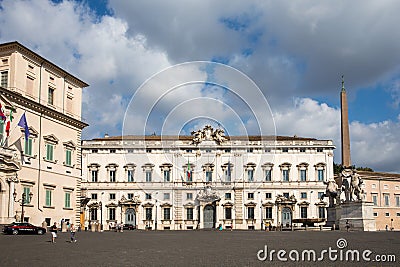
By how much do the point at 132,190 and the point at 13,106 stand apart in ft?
99.6

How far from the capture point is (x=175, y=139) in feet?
204

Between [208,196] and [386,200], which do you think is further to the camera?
[386,200]

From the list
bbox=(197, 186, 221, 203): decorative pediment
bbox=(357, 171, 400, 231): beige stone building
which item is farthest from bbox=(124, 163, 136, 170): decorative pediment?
bbox=(357, 171, 400, 231): beige stone building

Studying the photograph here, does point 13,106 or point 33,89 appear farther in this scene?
point 33,89

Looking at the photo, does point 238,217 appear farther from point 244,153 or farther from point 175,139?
point 175,139

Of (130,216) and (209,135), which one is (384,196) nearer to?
(209,135)

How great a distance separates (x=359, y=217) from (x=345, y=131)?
6792 mm

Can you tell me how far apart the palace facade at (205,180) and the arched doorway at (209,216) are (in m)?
0.12

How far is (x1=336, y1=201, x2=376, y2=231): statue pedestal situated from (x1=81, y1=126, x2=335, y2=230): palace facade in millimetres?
24161

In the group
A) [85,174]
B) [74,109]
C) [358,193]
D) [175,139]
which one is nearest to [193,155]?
[175,139]

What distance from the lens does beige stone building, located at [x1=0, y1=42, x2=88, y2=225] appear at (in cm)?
3067

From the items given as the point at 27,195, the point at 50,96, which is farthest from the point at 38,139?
the point at 27,195

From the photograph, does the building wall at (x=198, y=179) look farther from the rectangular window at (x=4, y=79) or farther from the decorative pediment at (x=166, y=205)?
the rectangular window at (x=4, y=79)

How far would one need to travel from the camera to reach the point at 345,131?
3706 centimetres
